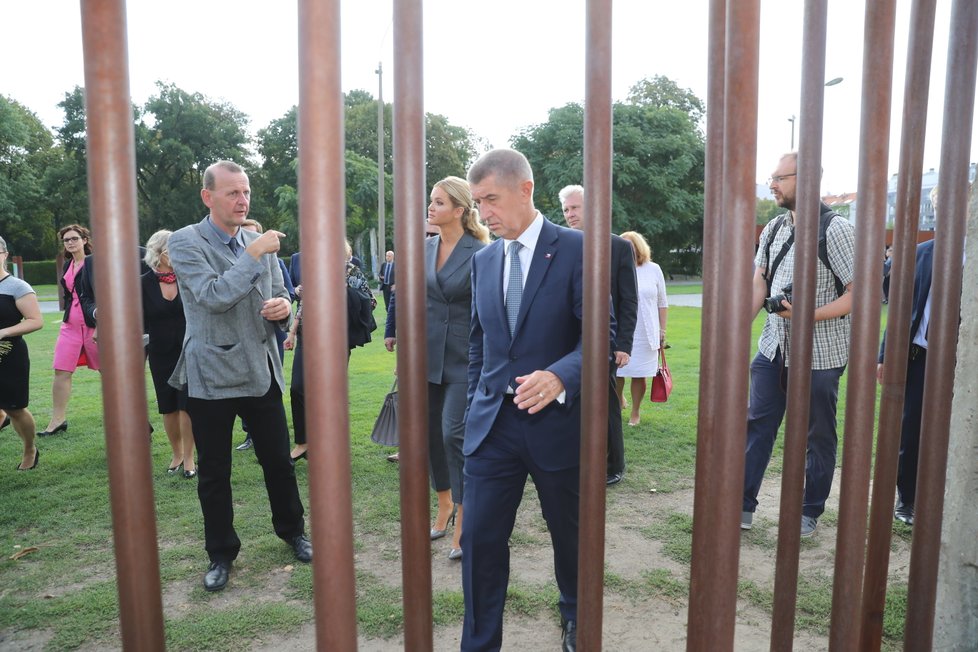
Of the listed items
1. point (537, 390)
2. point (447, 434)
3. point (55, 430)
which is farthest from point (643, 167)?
point (537, 390)

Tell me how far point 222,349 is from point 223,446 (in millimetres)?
572

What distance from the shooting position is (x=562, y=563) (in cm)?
324

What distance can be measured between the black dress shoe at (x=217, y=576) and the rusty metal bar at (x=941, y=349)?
3.53 meters

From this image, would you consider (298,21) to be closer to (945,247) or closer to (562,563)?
(945,247)

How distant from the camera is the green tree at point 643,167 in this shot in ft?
141

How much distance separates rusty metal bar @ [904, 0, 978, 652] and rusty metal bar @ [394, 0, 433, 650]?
3.30 ft

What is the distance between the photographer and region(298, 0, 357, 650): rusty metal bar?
0.83m

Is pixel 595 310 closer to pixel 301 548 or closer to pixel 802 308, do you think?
pixel 802 308

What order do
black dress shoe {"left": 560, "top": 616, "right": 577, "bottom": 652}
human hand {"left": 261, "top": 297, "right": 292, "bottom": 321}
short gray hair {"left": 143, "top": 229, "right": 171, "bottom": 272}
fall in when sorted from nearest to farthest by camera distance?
black dress shoe {"left": 560, "top": 616, "right": 577, "bottom": 652} → human hand {"left": 261, "top": 297, "right": 292, "bottom": 321} → short gray hair {"left": 143, "top": 229, "right": 171, "bottom": 272}


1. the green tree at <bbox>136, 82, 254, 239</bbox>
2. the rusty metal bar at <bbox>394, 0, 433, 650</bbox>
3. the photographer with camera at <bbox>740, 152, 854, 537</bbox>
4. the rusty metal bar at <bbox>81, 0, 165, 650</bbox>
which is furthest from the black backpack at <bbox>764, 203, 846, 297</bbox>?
the green tree at <bbox>136, 82, 254, 239</bbox>

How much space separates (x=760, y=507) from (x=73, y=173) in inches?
2034

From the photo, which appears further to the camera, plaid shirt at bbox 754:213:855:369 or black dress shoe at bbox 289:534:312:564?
black dress shoe at bbox 289:534:312:564

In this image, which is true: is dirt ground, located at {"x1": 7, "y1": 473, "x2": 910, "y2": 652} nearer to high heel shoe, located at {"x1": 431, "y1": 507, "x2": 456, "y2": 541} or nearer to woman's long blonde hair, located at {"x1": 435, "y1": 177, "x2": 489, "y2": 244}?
high heel shoe, located at {"x1": 431, "y1": 507, "x2": 456, "y2": 541}

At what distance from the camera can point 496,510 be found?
10.0 ft
